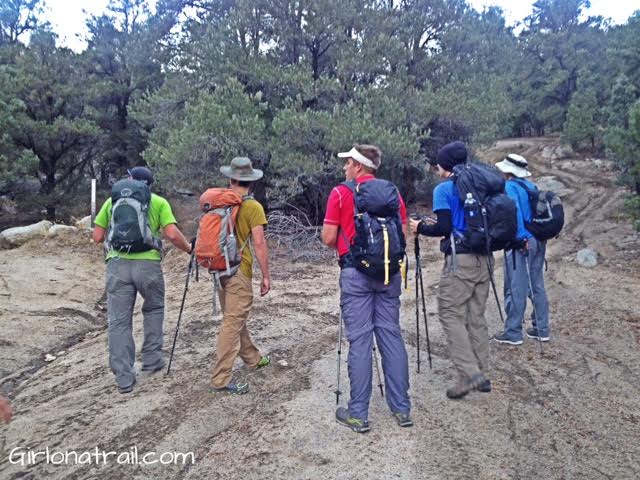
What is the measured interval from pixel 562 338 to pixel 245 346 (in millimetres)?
3679

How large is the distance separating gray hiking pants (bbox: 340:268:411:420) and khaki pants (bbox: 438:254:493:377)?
2.08ft

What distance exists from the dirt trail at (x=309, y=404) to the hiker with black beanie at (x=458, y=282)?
0.28 metres

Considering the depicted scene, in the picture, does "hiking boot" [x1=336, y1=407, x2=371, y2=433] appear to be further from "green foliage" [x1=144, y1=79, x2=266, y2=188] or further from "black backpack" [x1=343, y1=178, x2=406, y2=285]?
"green foliage" [x1=144, y1=79, x2=266, y2=188]

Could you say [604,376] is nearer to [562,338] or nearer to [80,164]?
[562,338]

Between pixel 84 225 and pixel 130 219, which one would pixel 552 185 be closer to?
pixel 84 225

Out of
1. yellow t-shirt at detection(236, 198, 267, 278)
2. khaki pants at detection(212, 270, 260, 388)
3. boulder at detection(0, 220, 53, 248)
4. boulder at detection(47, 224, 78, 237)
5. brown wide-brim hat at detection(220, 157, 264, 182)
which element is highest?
brown wide-brim hat at detection(220, 157, 264, 182)

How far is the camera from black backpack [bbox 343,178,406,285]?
12.1 feet

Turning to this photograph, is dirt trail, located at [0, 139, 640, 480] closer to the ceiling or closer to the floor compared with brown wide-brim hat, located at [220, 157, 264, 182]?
closer to the floor

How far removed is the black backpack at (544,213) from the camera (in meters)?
5.48

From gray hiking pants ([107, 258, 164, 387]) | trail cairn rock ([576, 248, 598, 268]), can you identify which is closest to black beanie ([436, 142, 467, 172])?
gray hiking pants ([107, 258, 164, 387])

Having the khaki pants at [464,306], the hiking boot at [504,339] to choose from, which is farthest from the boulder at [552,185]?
the khaki pants at [464,306]

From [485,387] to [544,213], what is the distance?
6.65ft

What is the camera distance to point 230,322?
178 inches

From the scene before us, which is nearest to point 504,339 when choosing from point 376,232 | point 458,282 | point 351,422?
point 458,282
